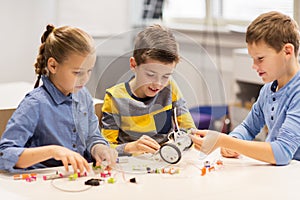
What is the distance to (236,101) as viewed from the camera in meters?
3.13

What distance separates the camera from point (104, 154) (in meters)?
1.10

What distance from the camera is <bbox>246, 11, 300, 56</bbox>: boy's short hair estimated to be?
48.4 inches

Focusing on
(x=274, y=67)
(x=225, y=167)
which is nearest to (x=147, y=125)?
(x=225, y=167)

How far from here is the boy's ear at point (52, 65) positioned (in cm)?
116

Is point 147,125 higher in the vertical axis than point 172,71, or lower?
lower

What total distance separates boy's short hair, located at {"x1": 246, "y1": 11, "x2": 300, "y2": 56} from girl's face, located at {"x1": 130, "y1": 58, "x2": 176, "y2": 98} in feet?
1.05

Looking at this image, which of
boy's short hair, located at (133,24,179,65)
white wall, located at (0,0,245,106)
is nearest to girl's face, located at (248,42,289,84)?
boy's short hair, located at (133,24,179,65)

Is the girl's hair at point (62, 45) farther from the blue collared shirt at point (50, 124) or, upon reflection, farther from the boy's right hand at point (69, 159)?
the boy's right hand at point (69, 159)

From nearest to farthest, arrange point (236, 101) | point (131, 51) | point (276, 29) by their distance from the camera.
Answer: point (131, 51) → point (276, 29) → point (236, 101)

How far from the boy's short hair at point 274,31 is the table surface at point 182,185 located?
0.31 m

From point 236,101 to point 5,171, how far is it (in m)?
2.20

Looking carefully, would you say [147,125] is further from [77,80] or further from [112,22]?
[112,22]

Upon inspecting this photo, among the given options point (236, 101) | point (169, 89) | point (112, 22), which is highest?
point (169, 89)

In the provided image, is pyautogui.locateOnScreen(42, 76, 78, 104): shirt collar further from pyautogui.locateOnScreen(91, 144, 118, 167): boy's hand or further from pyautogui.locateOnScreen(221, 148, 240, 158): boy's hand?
pyautogui.locateOnScreen(221, 148, 240, 158): boy's hand
